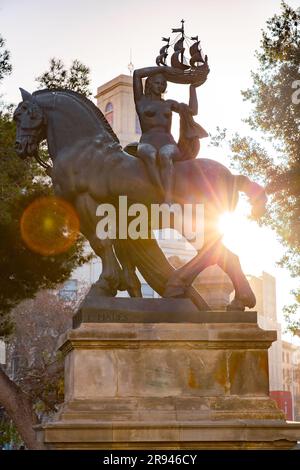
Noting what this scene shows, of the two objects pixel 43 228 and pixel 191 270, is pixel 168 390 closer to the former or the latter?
pixel 191 270

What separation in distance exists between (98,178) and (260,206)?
A: 195 centimetres

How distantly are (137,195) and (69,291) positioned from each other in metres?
37.7

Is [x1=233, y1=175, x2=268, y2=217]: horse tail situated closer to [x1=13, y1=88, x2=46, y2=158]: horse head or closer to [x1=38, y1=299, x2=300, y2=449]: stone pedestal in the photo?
[x1=38, y1=299, x2=300, y2=449]: stone pedestal

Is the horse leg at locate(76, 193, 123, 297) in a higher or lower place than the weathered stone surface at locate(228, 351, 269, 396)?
higher

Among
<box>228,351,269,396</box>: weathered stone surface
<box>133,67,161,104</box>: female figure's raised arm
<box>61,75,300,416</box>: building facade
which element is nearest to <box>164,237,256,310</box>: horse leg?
<box>228,351,269,396</box>: weathered stone surface

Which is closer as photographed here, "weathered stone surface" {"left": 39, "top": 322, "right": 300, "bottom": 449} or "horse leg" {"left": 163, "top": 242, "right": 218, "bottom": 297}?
"weathered stone surface" {"left": 39, "top": 322, "right": 300, "bottom": 449}

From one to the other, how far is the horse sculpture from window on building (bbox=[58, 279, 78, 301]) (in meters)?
31.5

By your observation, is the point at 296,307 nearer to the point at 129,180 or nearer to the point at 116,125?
the point at 129,180

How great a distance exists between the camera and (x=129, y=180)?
9320 mm

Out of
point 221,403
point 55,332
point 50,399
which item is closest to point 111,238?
point 221,403

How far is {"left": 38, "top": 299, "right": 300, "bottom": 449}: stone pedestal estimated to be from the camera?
809 centimetres

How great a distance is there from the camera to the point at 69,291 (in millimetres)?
46594

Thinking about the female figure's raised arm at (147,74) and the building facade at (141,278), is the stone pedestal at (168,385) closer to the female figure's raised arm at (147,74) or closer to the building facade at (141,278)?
the female figure's raised arm at (147,74)

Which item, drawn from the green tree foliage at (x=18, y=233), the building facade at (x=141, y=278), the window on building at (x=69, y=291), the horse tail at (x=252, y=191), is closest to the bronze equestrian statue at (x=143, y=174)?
the horse tail at (x=252, y=191)
